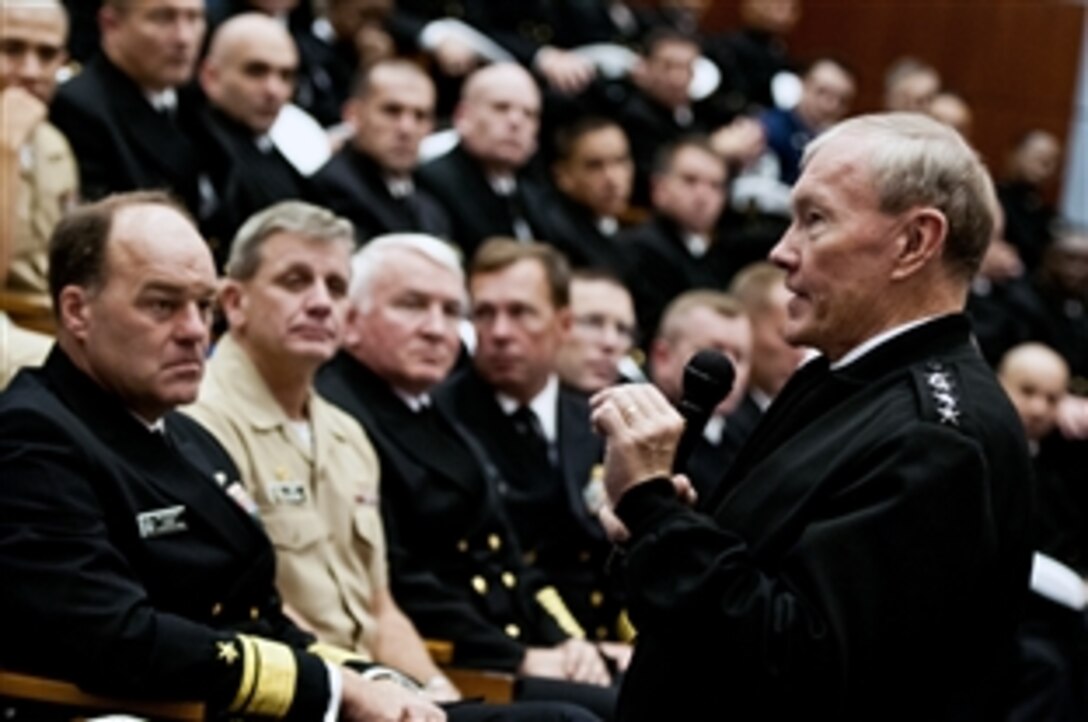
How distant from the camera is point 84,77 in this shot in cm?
469

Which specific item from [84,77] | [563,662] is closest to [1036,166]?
[84,77]

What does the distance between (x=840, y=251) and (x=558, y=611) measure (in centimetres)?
190

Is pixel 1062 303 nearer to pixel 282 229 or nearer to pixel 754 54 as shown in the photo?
pixel 754 54

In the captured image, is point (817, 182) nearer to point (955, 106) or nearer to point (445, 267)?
point (445, 267)

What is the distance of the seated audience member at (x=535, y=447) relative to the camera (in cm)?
413

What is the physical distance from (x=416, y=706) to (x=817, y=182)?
1058mm

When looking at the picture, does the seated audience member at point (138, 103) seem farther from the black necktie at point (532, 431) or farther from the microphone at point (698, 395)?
the microphone at point (698, 395)

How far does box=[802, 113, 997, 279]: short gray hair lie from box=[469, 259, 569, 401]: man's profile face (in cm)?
201

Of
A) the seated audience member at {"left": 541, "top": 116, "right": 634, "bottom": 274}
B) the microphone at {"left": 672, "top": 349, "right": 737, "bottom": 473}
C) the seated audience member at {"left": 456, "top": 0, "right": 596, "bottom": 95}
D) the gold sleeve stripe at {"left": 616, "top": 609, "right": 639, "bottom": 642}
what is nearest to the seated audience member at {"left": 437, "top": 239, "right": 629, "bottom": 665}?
the gold sleeve stripe at {"left": 616, "top": 609, "right": 639, "bottom": 642}

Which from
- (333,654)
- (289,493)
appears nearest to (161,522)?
(333,654)

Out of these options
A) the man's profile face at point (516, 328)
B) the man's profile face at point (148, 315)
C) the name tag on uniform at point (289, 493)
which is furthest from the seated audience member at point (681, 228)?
the man's profile face at point (148, 315)

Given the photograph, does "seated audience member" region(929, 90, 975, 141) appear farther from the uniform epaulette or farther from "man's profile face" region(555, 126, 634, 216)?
the uniform epaulette

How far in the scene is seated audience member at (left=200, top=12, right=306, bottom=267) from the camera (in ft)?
16.3

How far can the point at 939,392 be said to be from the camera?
2.09 meters
